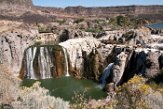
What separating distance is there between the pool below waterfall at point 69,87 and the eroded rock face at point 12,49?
2351 mm

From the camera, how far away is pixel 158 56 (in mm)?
29656

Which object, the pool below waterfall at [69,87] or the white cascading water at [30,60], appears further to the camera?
the white cascading water at [30,60]

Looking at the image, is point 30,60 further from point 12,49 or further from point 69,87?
point 69,87

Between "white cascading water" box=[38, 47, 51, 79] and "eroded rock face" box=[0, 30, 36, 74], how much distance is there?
2147 millimetres

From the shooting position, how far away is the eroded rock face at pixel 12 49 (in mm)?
36469

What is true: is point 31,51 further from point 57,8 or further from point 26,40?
point 57,8

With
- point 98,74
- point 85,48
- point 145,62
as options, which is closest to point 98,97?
point 145,62

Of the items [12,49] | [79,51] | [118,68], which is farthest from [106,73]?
[12,49]

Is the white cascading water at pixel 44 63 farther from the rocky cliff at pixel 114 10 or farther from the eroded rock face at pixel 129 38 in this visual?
the rocky cliff at pixel 114 10

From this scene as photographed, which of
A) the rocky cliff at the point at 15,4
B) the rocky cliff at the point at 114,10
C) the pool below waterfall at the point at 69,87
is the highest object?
the pool below waterfall at the point at 69,87

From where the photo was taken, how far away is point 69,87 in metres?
32.4

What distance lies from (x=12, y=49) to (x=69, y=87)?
8.54 meters

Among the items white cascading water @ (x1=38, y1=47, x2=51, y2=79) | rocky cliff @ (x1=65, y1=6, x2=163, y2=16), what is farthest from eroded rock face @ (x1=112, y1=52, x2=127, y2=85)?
rocky cliff @ (x1=65, y1=6, x2=163, y2=16)

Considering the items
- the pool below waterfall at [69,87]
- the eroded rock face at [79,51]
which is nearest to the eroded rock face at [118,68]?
the pool below waterfall at [69,87]
